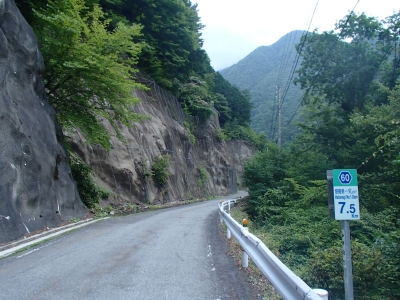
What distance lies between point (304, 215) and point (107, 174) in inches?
508

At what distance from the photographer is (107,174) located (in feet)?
77.5

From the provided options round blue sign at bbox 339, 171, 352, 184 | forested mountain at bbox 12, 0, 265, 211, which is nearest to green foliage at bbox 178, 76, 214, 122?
forested mountain at bbox 12, 0, 265, 211

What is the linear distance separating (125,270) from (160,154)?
25.6 meters

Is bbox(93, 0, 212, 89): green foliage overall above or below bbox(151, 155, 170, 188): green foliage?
above

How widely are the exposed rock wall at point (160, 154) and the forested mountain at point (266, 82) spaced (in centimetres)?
1022

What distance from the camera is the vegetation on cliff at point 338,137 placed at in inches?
636

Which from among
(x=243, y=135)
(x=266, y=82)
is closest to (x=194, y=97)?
(x=243, y=135)

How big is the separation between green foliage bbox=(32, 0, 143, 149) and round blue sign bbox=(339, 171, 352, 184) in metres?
12.5

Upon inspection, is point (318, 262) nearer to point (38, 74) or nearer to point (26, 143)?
point (26, 143)

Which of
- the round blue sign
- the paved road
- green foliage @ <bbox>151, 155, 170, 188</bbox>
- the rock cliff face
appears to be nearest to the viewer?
the round blue sign

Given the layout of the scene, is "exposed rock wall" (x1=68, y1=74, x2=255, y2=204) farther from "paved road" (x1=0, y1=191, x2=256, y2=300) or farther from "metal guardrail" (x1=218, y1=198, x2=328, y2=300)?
"metal guardrail" (x1=218, y1=198, x2=328, y2=300)

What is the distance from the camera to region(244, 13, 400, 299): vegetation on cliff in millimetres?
16156

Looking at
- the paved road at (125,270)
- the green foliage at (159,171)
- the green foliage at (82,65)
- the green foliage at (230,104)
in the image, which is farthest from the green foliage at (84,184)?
the green foliage at (230,104)

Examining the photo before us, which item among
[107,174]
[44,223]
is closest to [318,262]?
[44,223]
